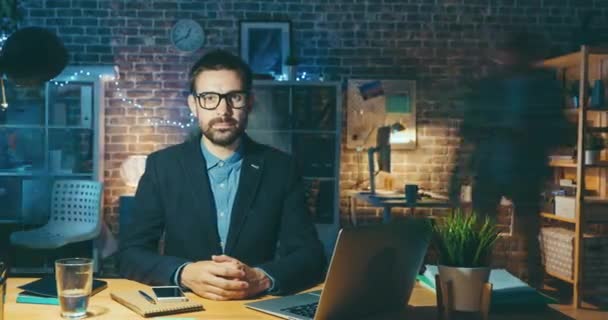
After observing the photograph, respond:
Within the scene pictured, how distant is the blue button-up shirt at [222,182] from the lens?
233cm

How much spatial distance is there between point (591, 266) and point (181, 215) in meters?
3.55

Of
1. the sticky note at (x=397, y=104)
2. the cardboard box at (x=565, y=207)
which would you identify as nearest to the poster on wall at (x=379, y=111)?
the sticky note at (x=397, y=104)

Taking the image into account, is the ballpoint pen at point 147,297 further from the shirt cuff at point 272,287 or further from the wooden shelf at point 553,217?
the wooden shelf at point 553,217

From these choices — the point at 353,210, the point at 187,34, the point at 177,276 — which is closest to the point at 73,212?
the point at 187,34

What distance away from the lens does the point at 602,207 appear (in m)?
4.79

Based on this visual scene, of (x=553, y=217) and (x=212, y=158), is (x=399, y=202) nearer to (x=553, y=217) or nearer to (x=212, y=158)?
(x=553, y=217)

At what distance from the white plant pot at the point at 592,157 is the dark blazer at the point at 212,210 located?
10.1 feet

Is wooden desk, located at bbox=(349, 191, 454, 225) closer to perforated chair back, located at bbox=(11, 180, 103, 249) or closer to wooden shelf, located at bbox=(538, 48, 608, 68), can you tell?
wooden shelf, located at bbox=(538, 48, 608, 68)

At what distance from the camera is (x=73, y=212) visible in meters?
5.02

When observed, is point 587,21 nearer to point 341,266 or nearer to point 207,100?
point 207,100

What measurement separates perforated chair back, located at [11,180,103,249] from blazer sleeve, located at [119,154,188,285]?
8.93ft

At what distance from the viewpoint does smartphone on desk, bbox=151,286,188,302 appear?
1.60 metres

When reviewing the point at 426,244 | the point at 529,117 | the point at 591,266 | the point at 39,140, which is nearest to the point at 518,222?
the point at 591,266

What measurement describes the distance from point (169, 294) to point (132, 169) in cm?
388
